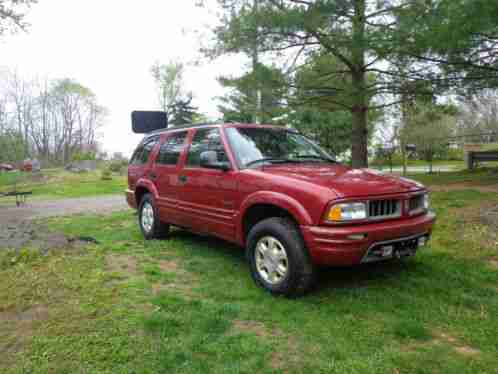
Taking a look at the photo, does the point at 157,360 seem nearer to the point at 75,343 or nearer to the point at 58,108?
the point at 75,343

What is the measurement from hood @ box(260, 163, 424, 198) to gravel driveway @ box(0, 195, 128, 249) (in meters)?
3.66

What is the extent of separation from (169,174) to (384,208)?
3.08 meters

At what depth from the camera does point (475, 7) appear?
6215 millimetres

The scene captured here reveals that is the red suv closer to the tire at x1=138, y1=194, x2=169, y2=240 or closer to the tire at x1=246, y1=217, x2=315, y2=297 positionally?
the tire at x1=246, y1=217, x2=315, y2=297

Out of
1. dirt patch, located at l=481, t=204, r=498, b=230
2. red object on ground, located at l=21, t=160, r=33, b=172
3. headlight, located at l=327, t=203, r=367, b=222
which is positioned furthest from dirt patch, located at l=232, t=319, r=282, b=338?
red object on ground, located at l=21, t=160, r=33, b=172

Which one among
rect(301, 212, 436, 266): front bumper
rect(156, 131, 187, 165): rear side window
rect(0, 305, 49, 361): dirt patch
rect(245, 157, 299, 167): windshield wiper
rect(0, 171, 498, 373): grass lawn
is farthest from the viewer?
rect(156, 131, 187, 165): rear side window

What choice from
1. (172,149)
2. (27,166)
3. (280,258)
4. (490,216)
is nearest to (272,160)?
(280,258)

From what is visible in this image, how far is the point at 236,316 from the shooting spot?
3.08 m

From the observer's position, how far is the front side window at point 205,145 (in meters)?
4.36

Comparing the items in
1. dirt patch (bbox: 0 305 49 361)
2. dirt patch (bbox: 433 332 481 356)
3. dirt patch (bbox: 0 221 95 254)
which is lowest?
dirt patch (bbox: 433 332 481 356)

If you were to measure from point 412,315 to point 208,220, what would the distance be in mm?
2436

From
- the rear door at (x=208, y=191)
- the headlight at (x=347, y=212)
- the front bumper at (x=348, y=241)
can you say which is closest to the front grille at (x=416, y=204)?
the front bumper at (x=348, y=241)

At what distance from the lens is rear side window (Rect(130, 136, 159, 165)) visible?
19.5 ft

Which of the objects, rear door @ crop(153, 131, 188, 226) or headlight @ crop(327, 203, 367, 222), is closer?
→ headlight @ crop(327, 203, 367, 222)
